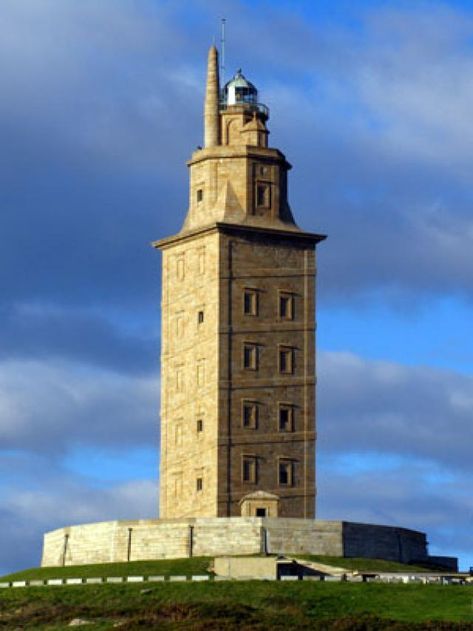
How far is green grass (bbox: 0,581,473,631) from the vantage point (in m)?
95.9

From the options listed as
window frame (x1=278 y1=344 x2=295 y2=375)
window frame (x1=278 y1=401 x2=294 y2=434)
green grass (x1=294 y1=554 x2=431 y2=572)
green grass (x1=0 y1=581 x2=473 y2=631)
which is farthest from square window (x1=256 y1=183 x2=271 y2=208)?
green grass (x1=0 y1=581 x2=473 y2=631)

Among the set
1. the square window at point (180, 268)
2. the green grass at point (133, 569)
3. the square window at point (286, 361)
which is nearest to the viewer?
the green grass at point (133, 569)

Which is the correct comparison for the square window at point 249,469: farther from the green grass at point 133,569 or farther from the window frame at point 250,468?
the green grass at point 133,569

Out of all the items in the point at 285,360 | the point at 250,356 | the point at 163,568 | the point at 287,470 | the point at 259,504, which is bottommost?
the point at 163,568

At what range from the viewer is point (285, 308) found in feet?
383

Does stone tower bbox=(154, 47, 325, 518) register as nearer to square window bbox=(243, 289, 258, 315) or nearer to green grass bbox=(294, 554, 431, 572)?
square window bbox=(243, 289, 258, 315)

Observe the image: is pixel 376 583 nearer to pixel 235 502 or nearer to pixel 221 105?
pixel 235 502

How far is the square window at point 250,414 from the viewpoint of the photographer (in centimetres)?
11500

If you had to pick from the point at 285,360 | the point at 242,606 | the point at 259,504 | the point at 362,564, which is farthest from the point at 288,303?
the point at 242,606

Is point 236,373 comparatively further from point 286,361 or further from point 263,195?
point 263,195

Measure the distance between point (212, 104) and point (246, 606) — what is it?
28.8m

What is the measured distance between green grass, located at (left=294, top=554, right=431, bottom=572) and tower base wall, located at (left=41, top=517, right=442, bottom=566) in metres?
0.72

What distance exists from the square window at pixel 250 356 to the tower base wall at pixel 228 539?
25.5 ft

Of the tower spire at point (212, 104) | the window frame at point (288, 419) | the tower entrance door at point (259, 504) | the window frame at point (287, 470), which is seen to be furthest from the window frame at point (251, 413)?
the tower spire at point (212, 104)
